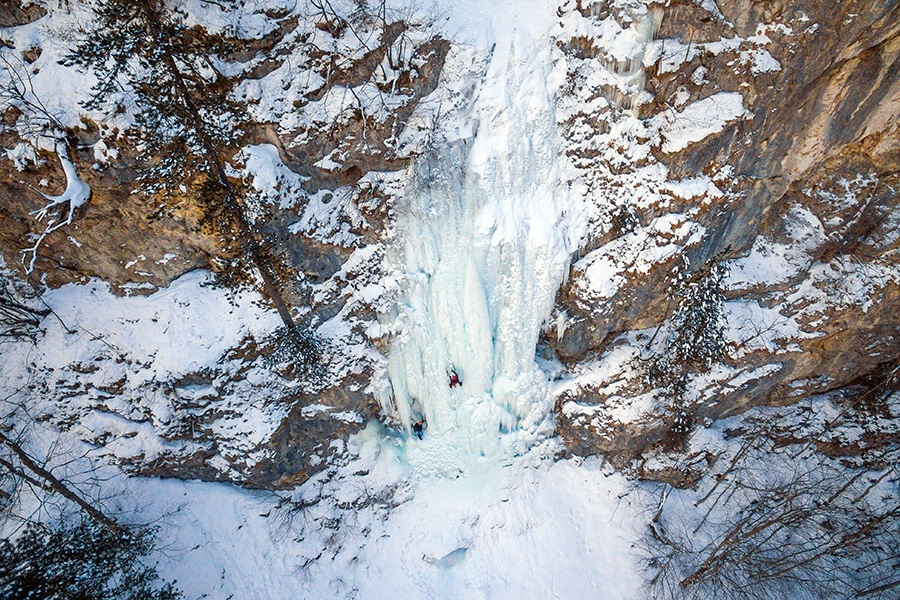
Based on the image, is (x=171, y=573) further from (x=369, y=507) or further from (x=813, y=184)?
(x=813, y=184)

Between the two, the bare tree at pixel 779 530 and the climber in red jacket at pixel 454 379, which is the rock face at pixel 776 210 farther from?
the climber in red jacket at pixel 454 379

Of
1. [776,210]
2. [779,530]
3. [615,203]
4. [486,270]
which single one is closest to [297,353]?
[486,270]

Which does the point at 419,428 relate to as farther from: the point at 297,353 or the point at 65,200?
the point at 65,200

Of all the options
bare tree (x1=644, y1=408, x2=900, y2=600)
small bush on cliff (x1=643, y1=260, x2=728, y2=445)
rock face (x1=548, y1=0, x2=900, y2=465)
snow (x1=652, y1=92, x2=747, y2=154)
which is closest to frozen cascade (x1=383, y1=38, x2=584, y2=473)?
rock face (x1=548, y1=0, x2=900, y2=465)

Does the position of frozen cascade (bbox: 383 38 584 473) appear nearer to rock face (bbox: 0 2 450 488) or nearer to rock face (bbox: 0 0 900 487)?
rock face (bbox: 0 0 900 487)

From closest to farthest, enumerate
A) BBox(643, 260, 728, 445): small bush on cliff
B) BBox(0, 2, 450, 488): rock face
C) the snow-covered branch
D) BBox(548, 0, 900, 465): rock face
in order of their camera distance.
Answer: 1. the snow-covered branch
2. BBox(0, 2, 450, 488): rock face
3. BBox(548, 0, 900, 465): rock face
4. BBox(643, 260, 728, 445): small bush on cliff

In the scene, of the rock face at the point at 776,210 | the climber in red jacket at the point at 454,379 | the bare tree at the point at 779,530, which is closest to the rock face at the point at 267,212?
the climber in red jacket at the point at 454,379

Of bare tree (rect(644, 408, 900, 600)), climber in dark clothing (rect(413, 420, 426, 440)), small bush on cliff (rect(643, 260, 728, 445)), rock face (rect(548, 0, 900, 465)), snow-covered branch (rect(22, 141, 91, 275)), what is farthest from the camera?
climber in dark clothing (rect(413, 420, 426, 440))
